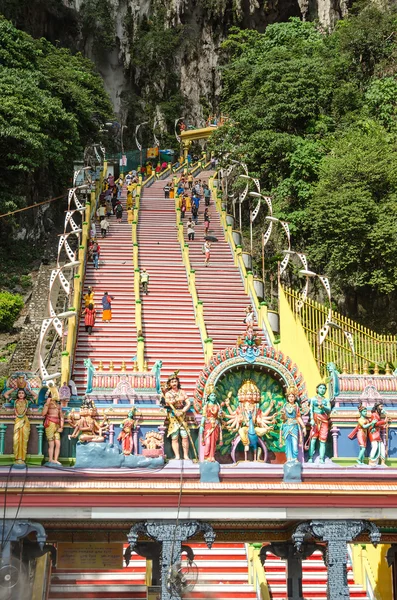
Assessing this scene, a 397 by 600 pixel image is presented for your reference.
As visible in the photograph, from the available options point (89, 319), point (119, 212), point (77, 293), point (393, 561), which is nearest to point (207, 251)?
point (77, 293)

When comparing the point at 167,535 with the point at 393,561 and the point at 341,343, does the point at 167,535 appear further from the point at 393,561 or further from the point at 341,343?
the point at 341,343

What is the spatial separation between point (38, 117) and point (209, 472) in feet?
71.9

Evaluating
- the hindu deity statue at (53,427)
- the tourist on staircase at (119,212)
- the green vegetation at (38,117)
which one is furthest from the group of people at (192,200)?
the hindu deity statue at (53,427)

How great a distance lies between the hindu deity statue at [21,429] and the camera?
13773 millimetres

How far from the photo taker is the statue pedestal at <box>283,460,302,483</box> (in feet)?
45.9

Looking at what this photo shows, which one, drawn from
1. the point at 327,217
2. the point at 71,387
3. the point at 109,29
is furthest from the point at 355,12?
the point at 71,387

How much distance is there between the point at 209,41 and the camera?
54500mm

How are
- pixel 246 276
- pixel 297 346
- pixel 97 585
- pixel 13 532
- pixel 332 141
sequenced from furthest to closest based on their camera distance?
pixel 332 141 < pixel 246 276 < pixel 297 346 < pixel 97 585 < pixel 13 532

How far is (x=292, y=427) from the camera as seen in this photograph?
1432 centimetres

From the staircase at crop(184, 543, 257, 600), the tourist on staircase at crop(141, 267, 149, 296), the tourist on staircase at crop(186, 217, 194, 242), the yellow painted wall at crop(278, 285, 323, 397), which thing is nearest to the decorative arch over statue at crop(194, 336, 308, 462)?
the staircase at crop(184, 543, 257, 600)

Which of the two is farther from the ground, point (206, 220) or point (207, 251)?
point (206, 220)

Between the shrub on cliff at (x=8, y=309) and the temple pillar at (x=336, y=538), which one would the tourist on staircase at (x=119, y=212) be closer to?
the shrub on cliff at (x=8, y=309)

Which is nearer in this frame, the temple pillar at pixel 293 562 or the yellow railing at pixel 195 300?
the temple pillar at pixel 293 562

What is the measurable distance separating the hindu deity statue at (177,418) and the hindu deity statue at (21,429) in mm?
2001
